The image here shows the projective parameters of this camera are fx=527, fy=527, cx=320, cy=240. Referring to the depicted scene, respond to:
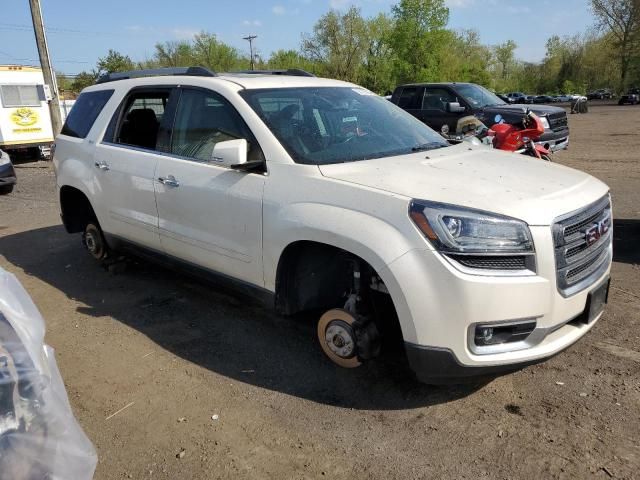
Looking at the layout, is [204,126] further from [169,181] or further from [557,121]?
[557,121]

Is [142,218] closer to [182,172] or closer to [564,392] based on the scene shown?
[182,172]

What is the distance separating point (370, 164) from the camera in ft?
10.6

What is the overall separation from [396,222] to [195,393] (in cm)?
163

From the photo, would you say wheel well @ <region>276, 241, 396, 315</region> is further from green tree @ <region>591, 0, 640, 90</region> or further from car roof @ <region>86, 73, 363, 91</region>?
green tree @ <region>591, 0, 640, 90</region>

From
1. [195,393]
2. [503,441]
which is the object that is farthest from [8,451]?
[503,441]

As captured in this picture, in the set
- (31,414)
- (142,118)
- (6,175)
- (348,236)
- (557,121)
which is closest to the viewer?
(31,414)

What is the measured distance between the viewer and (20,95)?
16969 mm

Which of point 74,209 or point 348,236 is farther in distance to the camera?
point 74,209

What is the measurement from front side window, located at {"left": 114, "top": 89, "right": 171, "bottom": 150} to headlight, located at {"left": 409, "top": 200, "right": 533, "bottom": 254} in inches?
105

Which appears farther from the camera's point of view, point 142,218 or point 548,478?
point 142,218

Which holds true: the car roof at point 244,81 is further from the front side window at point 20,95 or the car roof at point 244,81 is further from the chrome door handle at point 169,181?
the front side window at point 20,95

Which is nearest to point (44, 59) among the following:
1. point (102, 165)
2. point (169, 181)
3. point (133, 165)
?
point (102, 165)

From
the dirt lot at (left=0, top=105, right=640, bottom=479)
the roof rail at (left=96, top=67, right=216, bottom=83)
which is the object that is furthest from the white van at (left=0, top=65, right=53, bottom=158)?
the dirt lot at (left=0, top=105, right=640, bottom=479)

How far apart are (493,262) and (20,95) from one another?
18440 millimetres
